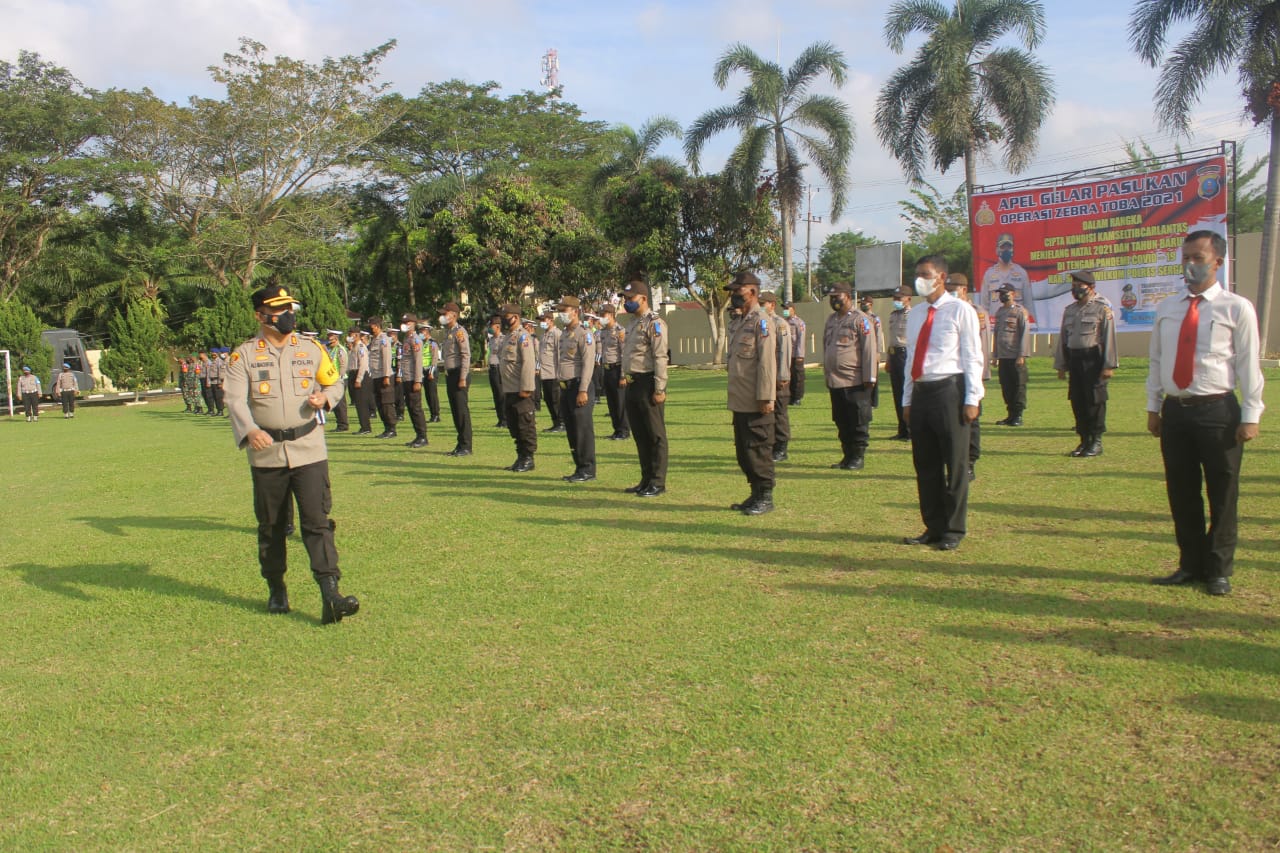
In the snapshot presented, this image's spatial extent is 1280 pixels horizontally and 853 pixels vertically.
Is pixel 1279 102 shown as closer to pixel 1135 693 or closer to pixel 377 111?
pixel 1135 693

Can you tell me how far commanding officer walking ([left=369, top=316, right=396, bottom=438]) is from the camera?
15117 mm

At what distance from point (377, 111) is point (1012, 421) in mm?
35633

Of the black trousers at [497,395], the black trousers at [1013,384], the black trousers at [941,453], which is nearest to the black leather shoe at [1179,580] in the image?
the black trousers at [941,453]

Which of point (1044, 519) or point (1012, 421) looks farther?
point (1012, 421)

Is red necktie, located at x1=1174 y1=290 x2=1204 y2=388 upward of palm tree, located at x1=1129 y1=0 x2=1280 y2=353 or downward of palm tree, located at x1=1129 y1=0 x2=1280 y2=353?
downward

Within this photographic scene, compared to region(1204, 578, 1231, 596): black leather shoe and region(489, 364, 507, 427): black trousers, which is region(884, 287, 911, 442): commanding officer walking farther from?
region(489, 364, 507, 427): black trousers

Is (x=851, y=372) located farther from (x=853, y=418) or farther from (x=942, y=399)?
(x=942, y=399)

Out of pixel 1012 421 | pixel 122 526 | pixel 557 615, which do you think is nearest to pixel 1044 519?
pixel 557 615

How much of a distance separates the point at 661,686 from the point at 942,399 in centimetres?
299

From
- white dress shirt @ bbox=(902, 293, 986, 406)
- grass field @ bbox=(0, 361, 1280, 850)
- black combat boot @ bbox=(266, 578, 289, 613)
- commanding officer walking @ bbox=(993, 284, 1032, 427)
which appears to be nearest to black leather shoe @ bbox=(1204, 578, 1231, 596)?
grass field @ bbox=(0, 361, 1280, 850)

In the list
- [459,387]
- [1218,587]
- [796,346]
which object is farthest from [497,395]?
[1218,587]

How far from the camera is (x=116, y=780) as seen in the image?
3412mm

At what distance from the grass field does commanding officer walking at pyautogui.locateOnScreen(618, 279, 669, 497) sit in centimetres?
86

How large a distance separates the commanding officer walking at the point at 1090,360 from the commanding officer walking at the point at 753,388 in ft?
13.5
